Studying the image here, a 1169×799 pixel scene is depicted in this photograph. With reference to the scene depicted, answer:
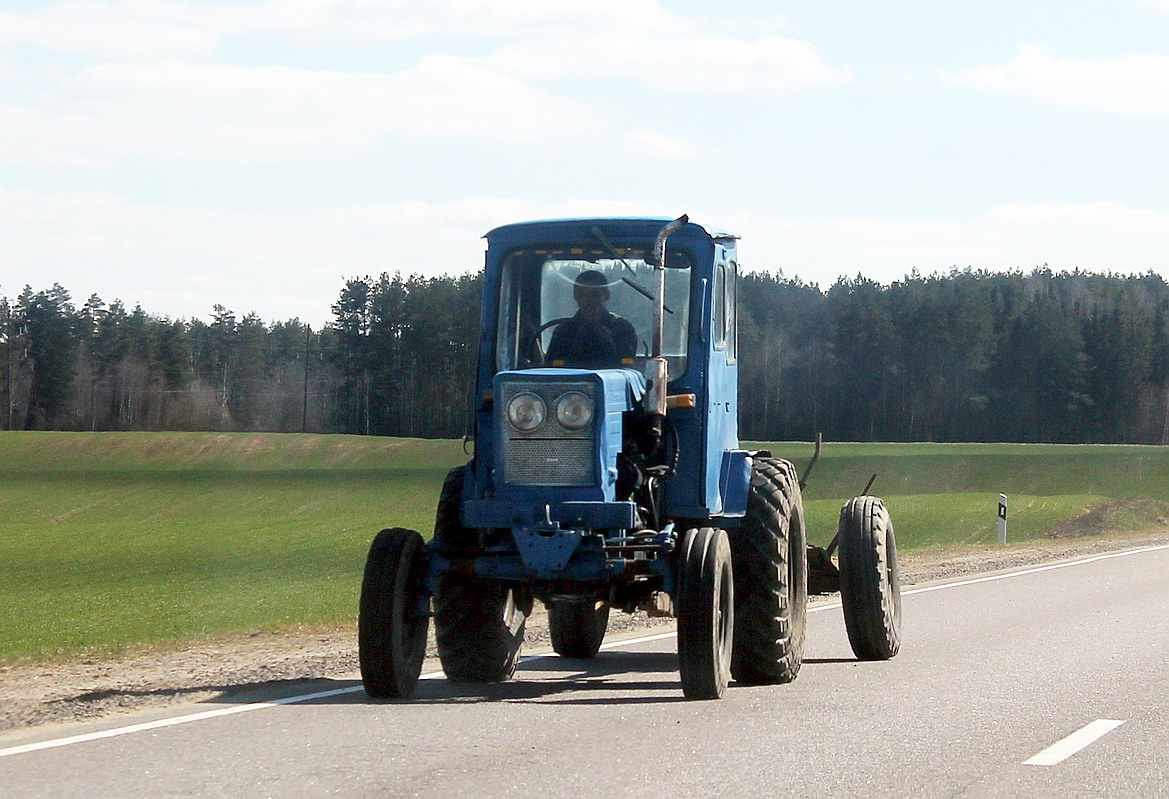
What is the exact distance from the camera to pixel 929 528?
40156 millimetres

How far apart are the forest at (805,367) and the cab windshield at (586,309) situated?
373 feet

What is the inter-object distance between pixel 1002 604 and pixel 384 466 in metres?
69.5

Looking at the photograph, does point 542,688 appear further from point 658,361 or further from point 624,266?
point 624,266

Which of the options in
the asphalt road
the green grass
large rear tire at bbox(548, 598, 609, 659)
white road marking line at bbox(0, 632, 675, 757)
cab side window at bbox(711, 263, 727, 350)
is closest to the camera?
the asphalt road

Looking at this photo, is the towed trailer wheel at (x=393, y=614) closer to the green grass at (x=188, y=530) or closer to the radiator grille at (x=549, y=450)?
the radiator grille at (x=549, y=450)

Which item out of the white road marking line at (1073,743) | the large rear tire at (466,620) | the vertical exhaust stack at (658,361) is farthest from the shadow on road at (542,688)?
the white road marking line at (1073,743)

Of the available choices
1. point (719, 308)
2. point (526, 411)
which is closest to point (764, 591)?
point (719, 308)

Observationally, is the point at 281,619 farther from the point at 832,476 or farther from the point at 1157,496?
the point at 832,476

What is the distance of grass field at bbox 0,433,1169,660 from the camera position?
20.9 metres

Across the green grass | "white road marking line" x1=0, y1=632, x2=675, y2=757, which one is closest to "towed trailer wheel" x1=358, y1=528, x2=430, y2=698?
"white road marking line" x1=0, y1=632, x2=675, y2=757

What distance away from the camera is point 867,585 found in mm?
12312

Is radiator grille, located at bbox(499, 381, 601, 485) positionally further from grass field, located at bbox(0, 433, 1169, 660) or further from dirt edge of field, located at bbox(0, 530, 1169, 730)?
grass field, located at bbox(0, 433, 1169, 660)

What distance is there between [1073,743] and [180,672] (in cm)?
673

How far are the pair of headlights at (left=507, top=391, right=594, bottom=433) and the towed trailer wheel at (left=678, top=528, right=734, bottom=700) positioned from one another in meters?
1.01
